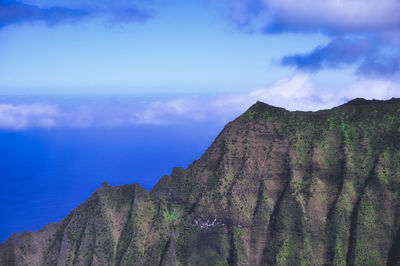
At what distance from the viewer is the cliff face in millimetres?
86562

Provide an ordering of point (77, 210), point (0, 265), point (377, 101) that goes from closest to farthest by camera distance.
A: point (0, 265)
point (77, 210)
point (377, 101)

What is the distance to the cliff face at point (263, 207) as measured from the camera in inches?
3408

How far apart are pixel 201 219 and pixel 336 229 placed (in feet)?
98.7

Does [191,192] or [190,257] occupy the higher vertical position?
[191,192]

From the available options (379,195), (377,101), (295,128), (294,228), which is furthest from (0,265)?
(377,101)

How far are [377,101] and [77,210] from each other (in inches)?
3221

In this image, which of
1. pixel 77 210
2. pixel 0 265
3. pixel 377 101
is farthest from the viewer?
pixel 377 101

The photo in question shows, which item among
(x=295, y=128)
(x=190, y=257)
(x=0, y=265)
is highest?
(x=295, y=128)

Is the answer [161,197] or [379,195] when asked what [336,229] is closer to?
[379,195]

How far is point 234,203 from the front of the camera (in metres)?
90.1

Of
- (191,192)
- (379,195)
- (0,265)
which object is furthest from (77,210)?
(379,195)

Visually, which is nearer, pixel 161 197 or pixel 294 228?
pixel 294 228

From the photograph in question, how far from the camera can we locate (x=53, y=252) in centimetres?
8888

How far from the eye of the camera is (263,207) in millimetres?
91062
